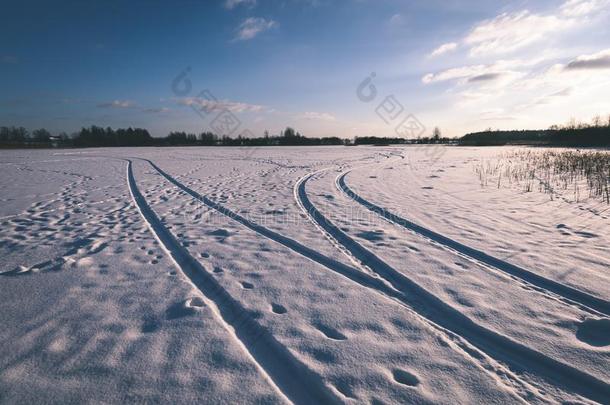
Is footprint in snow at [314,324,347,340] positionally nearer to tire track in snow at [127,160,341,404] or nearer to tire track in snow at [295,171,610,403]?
tire track in snow at [127,160,341,404]

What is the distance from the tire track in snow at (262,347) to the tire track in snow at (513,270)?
11.8 ft

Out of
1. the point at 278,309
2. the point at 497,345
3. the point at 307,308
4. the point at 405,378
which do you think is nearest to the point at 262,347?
the point at 278,309

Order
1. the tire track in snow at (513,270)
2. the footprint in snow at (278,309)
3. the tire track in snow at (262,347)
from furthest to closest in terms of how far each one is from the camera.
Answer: the tire track in snow at (513,270) < the footprint in snow at (278,309) < the tire track in snow at (262,347)

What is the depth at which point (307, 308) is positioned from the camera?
3621mm

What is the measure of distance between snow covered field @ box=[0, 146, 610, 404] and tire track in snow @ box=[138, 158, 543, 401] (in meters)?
0.02

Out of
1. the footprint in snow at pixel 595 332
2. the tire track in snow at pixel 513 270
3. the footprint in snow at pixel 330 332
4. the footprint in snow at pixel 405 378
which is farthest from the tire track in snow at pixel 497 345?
the tire track in snow at pixel 513 270

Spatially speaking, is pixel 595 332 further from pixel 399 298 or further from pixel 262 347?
pixel 262 347

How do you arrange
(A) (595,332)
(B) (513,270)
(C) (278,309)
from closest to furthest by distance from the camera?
(A) (595,332)
(C) (278,309)
(B) (513,270)

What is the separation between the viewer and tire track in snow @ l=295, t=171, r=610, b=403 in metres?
2.49

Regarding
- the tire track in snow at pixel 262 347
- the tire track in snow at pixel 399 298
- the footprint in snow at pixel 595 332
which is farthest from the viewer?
the footprint in snow at pixel 595 332

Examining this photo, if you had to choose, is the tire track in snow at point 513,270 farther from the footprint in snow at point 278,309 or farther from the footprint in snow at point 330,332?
the footprint in snow at point 278,309

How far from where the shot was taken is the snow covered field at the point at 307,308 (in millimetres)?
2512

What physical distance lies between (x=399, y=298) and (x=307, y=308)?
1270 millimetres

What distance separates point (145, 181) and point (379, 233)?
A: 1215cm
